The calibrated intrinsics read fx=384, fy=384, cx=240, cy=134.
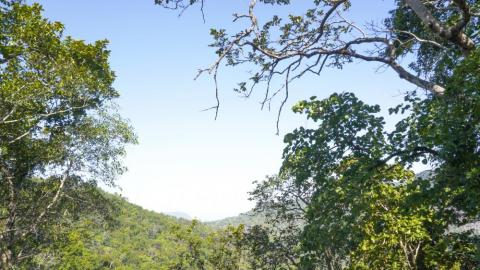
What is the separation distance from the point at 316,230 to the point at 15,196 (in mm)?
15752

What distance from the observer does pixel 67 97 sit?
15680 millimetres

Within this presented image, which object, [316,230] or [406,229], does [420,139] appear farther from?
[406,229]

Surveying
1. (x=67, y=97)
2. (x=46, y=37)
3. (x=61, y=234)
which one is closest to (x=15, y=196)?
(x=61, y=234)

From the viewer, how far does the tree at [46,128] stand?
13.6 m

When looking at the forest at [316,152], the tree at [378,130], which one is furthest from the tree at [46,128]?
the tree at [378,130]

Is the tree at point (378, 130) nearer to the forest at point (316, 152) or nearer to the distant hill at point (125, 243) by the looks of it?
the forest at point (316, 152)

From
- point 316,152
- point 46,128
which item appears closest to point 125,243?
point 46,128

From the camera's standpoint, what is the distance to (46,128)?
17.3 m

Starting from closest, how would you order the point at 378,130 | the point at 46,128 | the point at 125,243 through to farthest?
the point at 378,130 → the point at 46,128 → the point at 125,243

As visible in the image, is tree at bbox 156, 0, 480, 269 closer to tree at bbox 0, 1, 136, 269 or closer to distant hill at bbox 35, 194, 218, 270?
tree at bbox 0, 1, 136, 269

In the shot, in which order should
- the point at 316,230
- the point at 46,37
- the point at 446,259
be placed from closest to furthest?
the point at 316,230 < the point at 446,259 < the point at 46,37

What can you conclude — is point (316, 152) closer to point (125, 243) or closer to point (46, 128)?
point (46, 128)

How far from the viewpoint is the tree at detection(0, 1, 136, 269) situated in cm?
1362

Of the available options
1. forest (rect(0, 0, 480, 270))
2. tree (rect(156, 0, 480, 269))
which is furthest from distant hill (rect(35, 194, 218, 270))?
tree (rect(156, 0, 480, 269))
